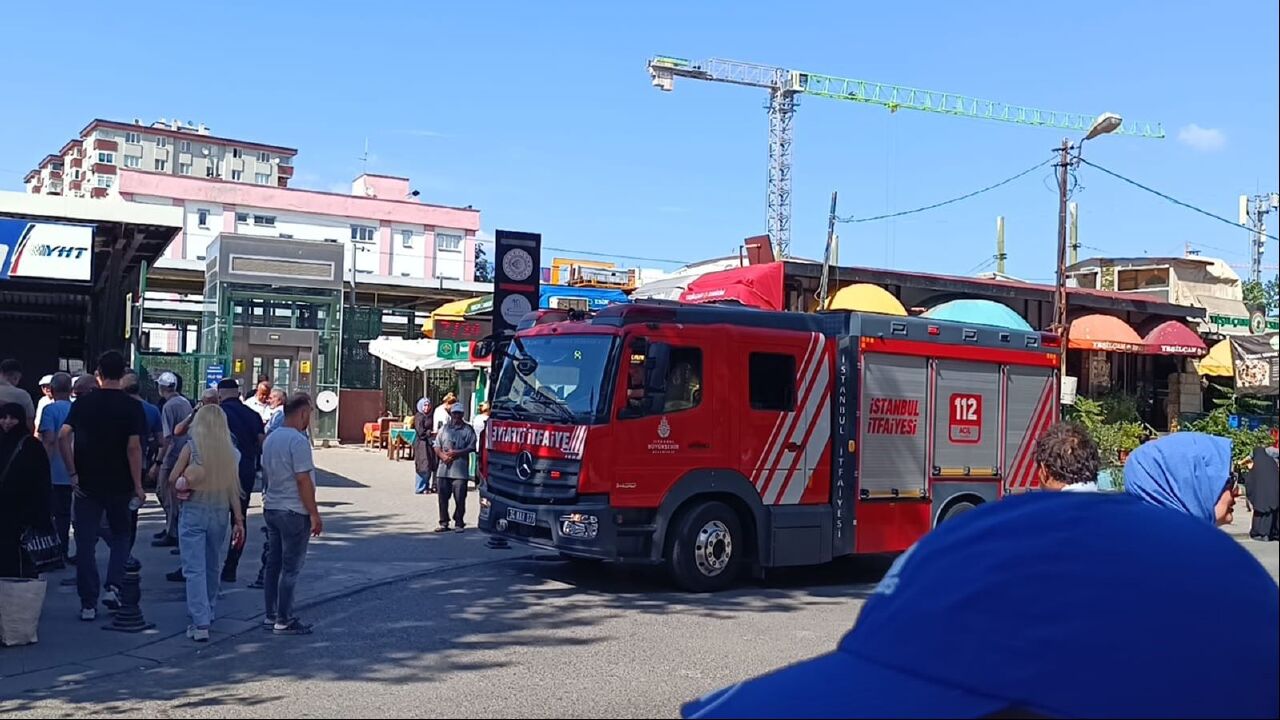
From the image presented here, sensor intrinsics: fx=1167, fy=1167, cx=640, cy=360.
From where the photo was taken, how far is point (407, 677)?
7434 millimetres

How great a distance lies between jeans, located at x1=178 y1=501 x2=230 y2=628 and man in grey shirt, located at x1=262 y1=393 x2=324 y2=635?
15.1 inches

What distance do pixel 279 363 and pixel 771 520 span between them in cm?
2369

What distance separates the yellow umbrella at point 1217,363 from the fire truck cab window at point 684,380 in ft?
71.4

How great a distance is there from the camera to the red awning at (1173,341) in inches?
1008

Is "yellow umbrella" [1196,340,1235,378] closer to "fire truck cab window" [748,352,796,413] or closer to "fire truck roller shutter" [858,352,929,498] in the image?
"fire truck roller shutter" [858,352,929,498]

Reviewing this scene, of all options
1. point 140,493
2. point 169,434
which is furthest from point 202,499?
point 169,434

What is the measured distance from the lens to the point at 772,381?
1165 cm

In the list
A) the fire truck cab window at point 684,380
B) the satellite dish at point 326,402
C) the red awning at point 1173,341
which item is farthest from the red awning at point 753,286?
the satellite dish at point 326,402

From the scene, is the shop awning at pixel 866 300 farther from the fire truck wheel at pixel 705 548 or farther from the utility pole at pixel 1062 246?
the fire truck wheel at pixel 705 548

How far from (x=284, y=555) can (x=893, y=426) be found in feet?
21.7

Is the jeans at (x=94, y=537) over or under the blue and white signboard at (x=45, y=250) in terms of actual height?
under

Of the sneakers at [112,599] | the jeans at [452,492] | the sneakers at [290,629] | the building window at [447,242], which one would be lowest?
the sneakers at [290,629]

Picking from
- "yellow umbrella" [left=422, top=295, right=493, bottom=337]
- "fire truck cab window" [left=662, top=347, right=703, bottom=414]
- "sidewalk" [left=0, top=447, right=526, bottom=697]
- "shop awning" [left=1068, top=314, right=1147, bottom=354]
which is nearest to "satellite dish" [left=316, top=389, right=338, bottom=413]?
"yellow umbrella" [left=422, top=295, right=493, bottom=337]

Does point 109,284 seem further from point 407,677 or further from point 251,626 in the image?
point 407,677
